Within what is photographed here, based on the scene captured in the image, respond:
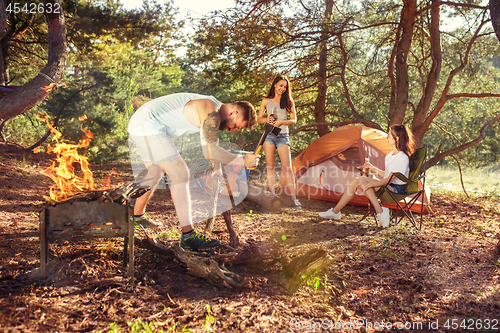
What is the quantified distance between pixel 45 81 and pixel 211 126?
4652mm

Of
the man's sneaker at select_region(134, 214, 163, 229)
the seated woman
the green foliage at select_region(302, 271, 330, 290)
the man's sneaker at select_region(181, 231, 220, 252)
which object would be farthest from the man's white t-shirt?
the man's sneaker at select_region(134, 214, 163, 229)

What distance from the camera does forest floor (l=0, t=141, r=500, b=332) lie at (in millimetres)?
1812

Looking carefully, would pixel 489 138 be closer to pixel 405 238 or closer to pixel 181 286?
pixel 405 238

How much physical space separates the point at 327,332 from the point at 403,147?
3.13 m

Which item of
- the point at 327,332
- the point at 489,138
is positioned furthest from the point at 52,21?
the point at 489,138

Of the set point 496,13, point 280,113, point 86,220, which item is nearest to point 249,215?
point 280,113

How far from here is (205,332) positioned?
1.73 m

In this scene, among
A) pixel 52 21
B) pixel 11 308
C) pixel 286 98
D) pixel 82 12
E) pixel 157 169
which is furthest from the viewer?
pixel 82 12

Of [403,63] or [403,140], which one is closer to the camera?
[403,140]

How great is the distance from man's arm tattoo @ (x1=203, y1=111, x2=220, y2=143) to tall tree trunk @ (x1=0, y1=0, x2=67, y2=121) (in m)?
4.51

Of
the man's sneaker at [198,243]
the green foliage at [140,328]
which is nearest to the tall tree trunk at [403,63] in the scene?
the man's sneaker at [198,243]

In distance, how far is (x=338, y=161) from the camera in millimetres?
5871

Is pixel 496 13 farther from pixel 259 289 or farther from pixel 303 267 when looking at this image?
pixel 259 289

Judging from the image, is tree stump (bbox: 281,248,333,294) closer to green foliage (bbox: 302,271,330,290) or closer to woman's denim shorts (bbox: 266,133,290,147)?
green foliage (bbox: 302,271,330,290)
